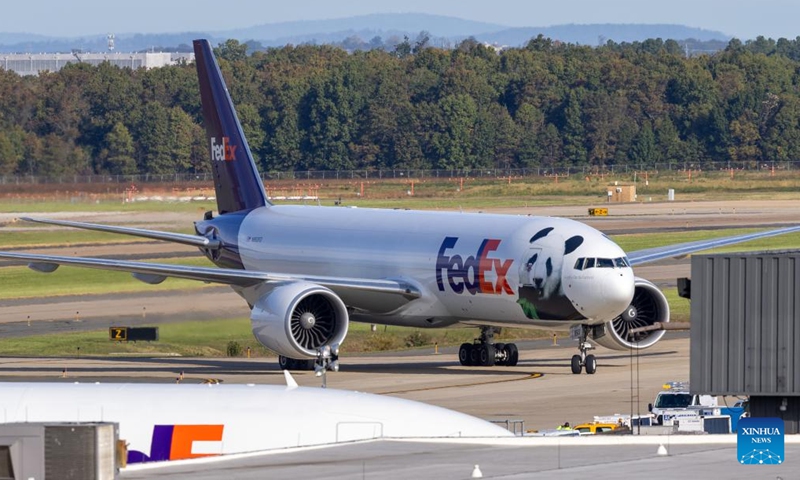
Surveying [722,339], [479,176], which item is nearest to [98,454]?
[722,339]

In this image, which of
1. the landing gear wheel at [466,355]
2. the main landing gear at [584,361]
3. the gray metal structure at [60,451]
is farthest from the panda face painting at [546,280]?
the gray metal structure at [60,451]

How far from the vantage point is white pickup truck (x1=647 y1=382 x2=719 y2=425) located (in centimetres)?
3597

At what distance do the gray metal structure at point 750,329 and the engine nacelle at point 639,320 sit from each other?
609 inches

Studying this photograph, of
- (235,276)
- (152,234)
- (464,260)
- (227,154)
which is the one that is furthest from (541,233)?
(227,154)

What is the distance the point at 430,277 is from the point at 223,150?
1309 cm

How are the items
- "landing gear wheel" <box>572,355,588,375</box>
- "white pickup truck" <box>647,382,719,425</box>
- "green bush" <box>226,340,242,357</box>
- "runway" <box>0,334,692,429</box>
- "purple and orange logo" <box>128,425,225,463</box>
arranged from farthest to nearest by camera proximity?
"green bush" <box>226,340,242,357</box>, "landing gear wheel" <box>572,355,588,375</box>, "runway" <box>0,334,692,429</box>, "white pickup truck" <box>647,382,719,425</box>, "purple and orange logo" <box>128,425,225,463</box>

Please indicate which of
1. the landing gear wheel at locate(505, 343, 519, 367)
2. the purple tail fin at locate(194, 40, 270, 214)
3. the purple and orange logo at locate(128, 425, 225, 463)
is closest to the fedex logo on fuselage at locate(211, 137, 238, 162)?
the purple tail fin at locate(194, 40, 270, 214)

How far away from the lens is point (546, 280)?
148 feet

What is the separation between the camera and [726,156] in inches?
7352

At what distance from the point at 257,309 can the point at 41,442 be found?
83.8ft

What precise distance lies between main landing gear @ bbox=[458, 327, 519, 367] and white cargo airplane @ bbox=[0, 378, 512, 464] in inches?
824

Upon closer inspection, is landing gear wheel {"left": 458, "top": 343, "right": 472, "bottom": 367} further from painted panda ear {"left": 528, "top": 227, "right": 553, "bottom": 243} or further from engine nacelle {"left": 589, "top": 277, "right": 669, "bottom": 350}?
painted panda ear {"left": 528, "top": 227, "right": 553, "bottom": 243}

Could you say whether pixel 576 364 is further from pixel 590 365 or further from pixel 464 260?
pixel 464 260

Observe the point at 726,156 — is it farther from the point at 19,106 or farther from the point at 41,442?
the point at 41,442
